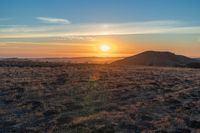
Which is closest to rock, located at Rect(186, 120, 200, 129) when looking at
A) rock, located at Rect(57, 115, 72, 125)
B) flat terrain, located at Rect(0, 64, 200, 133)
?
flat terrain, located at Rect(0, 64, 200, 133)

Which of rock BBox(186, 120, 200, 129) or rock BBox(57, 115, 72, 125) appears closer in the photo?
rock BBox(186, 120, 200, 129)

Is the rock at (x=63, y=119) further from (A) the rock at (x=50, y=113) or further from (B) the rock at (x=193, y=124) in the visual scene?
(B) the rock at (x=193, y=124)

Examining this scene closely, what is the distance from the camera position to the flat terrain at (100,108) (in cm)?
1747

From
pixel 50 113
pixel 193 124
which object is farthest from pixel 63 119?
pixel 193 124

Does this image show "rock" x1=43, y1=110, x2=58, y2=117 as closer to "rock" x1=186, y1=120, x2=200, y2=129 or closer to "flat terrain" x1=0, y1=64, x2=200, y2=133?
"flat terrain" x1=0, y1=64, x2=200, y2=133

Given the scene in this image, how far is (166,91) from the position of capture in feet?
90.7

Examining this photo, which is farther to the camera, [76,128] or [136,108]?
[136,108]

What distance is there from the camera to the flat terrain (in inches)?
688

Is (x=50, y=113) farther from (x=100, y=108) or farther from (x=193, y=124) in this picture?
(x=193, y=124)

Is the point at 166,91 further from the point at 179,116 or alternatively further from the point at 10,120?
the point at 10,120

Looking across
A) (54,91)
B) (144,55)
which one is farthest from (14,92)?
(144,55)

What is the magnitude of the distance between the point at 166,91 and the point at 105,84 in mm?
5649

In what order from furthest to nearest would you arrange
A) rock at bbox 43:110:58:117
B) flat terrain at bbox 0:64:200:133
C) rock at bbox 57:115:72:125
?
1. rock at bbox 43:110:58:117
2. rock at bbox 57:115:72:125
3. flat terrain at bbox 0:64:200:133

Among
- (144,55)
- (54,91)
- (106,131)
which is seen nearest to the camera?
(106,131)
